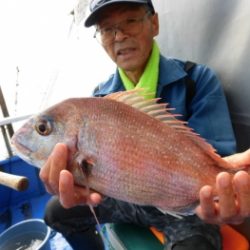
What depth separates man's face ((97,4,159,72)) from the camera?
152cm

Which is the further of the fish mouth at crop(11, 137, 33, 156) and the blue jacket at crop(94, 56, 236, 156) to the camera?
the blue jacket at crop(94, 56, 236, 156)

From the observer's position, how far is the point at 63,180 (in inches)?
39.1

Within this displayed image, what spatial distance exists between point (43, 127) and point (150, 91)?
2.28 feet

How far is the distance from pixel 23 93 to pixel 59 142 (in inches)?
110

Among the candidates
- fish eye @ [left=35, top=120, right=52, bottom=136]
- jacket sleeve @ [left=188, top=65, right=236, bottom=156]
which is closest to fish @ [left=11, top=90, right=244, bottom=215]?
fish eye @ [left=35, top=120, right=52, bottom=136]

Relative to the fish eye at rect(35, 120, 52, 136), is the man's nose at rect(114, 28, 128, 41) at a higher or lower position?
higher

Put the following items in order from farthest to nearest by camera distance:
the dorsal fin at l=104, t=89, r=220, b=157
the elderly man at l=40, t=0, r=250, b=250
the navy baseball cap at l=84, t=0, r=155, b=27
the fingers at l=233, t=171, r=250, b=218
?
the navy baseball cap at l=84, t=0, r=155, b=27
the elderly man at l=40, t=0, r=250, b=250
the dorsal fin at l=104, t=89, r=220, b=157
the fingers at l=233, t=171, r=250, b=218

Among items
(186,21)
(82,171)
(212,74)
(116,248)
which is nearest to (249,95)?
(212,74)

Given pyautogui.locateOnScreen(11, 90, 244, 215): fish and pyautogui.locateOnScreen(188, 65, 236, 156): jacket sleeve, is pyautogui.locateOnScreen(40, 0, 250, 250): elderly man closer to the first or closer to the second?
pyautogui.locateOnScreen(188, 65, 236, 156): jacket sleeve

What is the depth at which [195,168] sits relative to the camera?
2.99 ft

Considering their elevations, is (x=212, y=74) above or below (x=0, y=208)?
above

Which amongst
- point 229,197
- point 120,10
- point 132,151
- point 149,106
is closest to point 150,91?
point 120,10

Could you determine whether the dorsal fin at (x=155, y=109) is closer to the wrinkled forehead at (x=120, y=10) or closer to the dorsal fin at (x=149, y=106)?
the dorsal fin at (x=149, y=106)

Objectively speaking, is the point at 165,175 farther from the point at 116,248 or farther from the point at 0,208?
the point at 0,208
